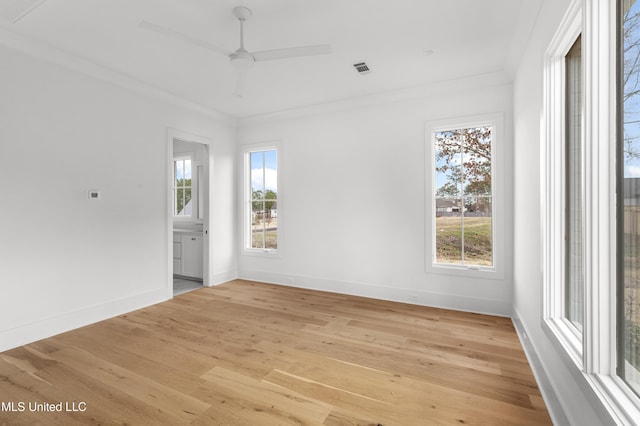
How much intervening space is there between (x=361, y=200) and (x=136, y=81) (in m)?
3.28

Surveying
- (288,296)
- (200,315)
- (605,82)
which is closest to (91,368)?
(200,315)

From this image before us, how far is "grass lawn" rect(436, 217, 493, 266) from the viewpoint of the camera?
3.84 m

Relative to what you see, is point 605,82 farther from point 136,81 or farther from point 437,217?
point 136,81

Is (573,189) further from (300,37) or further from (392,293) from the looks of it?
(392,293)

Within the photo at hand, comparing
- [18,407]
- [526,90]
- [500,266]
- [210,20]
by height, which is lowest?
[18,407]

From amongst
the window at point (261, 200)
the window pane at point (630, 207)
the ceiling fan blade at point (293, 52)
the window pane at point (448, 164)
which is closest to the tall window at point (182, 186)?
the window at point (261, 200)

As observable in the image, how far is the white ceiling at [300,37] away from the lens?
2.43m

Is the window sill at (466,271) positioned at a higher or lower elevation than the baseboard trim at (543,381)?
higher

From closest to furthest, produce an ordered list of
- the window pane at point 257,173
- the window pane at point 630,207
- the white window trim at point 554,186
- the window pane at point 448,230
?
the window pane at point 630,207 < the white window trim at point 554,186 < the window pane at point 448,230 < the window pane at point 257,173

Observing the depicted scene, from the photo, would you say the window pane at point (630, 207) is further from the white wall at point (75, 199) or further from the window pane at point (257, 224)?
the window pane at point (257, 224)

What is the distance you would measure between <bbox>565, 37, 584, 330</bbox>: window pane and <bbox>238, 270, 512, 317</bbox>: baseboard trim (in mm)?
1761

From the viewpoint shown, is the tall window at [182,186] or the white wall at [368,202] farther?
the tall window at [182,186]

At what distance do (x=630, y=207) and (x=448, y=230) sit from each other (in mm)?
2810

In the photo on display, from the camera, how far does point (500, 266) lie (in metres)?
3.64
